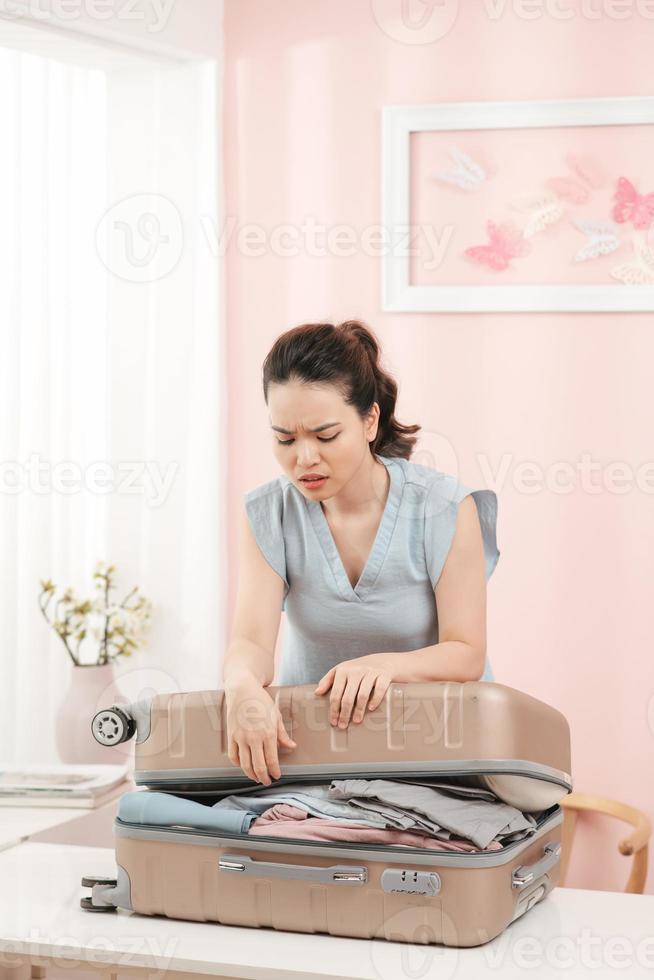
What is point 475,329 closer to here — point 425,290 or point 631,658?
point 425,290

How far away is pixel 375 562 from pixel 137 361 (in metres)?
1.42

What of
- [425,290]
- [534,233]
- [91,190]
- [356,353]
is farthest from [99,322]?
[356,353]

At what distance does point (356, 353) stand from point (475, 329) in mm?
1237

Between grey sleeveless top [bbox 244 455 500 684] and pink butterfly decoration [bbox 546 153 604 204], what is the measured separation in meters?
1.28

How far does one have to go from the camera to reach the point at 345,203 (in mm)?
2717

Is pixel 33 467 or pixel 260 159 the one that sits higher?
pixel 260 159

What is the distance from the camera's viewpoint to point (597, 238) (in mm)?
2586

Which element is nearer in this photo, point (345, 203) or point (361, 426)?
point (361, 426)

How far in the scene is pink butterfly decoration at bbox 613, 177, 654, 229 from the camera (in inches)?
101

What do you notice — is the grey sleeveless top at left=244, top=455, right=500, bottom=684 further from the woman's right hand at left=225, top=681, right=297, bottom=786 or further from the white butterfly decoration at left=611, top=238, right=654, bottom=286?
the white butterfly decoration at left=611, top=238, right=654, bottom=286

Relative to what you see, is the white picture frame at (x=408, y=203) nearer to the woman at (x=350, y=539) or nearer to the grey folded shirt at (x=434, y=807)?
the woman at (x=350, y=539)

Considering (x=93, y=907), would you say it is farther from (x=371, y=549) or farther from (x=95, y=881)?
(x=371, y=549)

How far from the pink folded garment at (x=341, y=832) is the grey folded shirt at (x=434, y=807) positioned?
0.04ft

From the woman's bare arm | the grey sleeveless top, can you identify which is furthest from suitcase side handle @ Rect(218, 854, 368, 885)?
the grey sleeveless top
